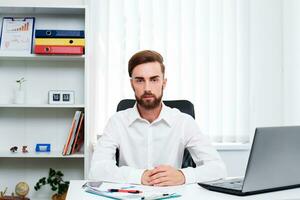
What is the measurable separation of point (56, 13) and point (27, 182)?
4.12 ft

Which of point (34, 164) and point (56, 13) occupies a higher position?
point (56, 13)

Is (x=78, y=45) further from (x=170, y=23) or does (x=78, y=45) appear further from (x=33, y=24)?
(x=170, y=23)

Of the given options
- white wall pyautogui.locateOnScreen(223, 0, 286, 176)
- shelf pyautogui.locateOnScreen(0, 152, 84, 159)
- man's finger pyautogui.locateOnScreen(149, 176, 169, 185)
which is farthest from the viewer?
white wall pyautogui.locateOnScreen(223, 0, 286, 176)

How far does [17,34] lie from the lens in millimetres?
3119

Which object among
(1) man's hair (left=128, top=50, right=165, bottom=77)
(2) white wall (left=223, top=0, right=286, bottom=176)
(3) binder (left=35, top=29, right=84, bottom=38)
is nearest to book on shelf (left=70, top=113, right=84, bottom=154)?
(3) binder (left=35, top=29, right=84, bottom=38)

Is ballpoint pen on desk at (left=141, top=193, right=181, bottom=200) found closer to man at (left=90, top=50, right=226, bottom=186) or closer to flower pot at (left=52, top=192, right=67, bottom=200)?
man at (left=90, top=50, right=226, bottom=186)

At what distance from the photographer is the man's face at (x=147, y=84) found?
203 cm

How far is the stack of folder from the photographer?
2.95m

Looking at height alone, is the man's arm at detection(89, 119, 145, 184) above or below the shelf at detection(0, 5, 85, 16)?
below

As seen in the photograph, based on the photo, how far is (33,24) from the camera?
3.16 meters

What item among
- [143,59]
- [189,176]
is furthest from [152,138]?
[189,176]

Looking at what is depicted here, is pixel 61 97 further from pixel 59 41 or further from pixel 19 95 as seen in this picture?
pixel 59 41

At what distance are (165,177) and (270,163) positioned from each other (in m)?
0.40

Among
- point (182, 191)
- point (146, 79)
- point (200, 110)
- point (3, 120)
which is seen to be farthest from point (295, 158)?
point (3, 120)
